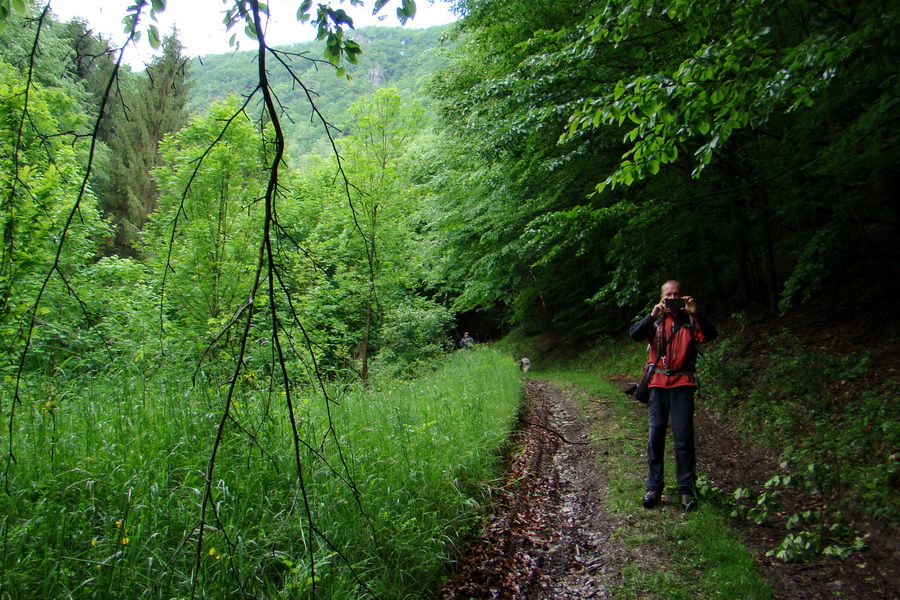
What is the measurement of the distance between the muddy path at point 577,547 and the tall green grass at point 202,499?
26 cm

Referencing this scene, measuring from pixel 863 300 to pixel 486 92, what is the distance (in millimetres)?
6721

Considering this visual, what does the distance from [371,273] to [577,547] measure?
100 inches

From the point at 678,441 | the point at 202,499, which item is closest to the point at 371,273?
the point at 202,499

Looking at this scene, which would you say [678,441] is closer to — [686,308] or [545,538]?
[686,308]

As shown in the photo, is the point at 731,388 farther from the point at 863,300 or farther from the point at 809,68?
the point at 809,68

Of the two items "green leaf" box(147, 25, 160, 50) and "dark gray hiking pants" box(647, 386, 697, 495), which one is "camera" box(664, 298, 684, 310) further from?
"green leaf" box(147, 25, 160, 50)

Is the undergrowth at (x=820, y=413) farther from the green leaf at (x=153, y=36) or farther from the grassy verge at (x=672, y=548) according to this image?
the green leaf at (x=153, y=36)

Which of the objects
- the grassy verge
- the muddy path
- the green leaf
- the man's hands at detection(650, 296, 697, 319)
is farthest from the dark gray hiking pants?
the green leaf

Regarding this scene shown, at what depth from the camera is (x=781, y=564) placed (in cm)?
307

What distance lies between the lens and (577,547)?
3.51 meters

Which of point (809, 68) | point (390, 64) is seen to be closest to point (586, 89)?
point (809, 68)

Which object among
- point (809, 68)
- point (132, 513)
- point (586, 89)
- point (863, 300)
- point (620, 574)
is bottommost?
point (620, 574)

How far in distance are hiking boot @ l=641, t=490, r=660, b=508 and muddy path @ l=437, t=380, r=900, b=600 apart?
308 millimetres

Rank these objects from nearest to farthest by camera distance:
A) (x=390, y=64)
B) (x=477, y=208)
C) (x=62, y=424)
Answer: (x=62, y=424) < (x=477, y=208) < (x=390, y=64)
